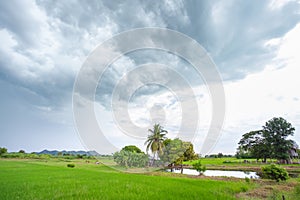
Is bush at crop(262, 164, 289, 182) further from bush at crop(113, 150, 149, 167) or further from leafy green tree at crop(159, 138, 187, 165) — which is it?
bush at crop(113, 150, 149, 167)

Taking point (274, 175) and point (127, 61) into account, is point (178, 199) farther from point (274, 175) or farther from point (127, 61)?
point (127, 61)

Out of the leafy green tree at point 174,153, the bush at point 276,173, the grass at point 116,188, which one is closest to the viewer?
the grass at point 116,188

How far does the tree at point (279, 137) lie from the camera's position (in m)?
33.7

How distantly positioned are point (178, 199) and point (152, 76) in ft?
57.0

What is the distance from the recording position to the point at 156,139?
117 ft

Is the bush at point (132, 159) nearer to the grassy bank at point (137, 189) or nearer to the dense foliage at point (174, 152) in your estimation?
the dense foliage at point (174, 152)

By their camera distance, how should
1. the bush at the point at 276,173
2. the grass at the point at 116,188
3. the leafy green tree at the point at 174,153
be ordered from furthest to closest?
1. the leafy green tree at the point at 174,153
2. the bush at the point at 276,173
3. the grass at the point at 116,188

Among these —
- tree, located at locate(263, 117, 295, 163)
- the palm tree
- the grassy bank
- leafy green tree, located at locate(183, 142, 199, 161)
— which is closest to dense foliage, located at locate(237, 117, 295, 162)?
tree, located at locate(263, 117, 295, 163)

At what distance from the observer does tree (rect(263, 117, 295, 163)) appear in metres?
33.7

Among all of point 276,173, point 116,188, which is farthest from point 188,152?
point 116,188

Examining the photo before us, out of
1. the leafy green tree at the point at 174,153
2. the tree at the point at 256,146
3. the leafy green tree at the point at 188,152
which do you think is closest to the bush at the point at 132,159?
the leafy green tree at the point at 174,153

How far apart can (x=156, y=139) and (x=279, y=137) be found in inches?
910

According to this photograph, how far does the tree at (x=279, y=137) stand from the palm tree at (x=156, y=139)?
20.3m

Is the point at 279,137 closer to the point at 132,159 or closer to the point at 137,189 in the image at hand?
the point at 132,159
